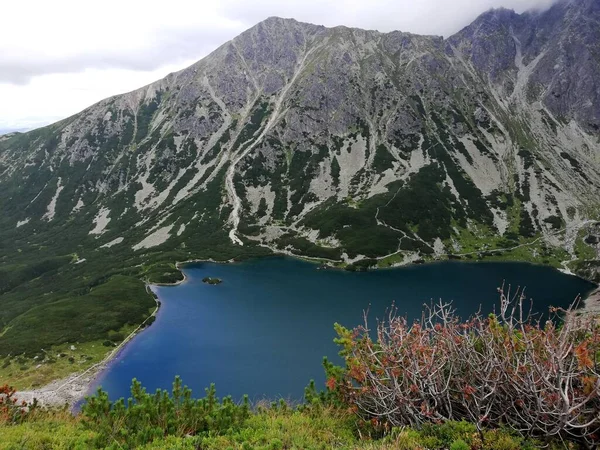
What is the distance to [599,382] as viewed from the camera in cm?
1038

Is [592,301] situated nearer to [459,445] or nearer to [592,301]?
[592,301]

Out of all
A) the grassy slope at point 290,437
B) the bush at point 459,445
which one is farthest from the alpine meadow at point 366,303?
the bush at point 459,445

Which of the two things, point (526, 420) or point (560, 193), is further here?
point (560, 193)

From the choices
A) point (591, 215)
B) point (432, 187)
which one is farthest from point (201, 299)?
point (591, 215)

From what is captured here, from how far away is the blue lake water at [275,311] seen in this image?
6284 centimetres

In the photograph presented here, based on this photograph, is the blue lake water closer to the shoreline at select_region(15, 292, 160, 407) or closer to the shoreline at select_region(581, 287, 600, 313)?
the shoreline at select_region(15, 292, 160, 407)

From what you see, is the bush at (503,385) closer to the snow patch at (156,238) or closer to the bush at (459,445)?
the bush at (459,445)

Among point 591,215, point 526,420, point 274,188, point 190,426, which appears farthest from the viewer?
point 274,188

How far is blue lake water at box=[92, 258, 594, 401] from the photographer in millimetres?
62844

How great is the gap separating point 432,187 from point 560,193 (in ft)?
187

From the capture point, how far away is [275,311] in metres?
90.5

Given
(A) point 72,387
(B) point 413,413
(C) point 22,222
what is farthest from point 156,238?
(B) point 413,413

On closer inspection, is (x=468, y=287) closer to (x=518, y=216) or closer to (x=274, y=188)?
(x=518, y=216)

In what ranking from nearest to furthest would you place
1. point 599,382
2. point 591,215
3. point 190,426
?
point 599,382 < point 190,426 < point 591,215
